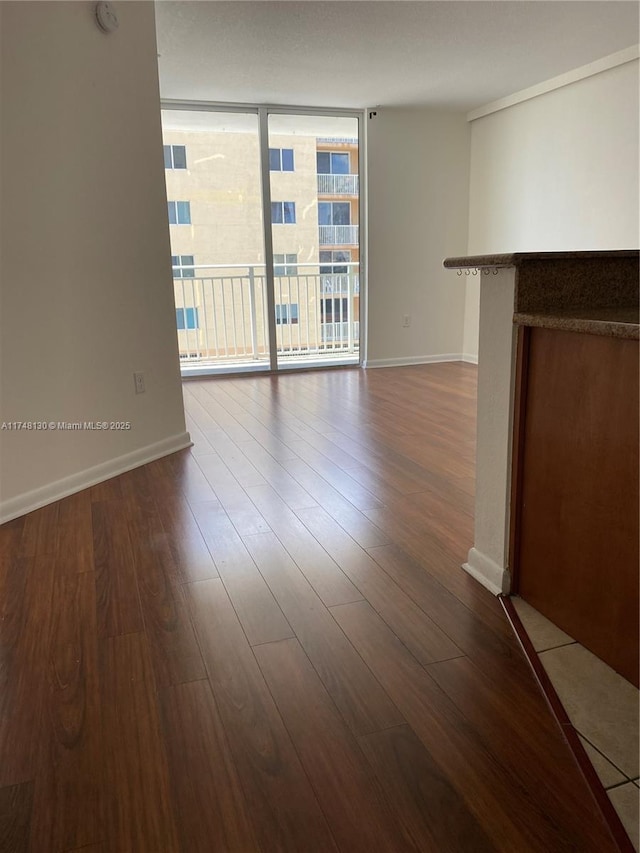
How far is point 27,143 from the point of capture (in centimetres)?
238

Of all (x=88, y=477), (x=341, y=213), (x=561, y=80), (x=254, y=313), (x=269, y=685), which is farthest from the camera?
(x=254, y=313)

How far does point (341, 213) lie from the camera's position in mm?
5695

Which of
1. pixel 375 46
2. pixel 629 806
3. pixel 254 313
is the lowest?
pixel 629 806

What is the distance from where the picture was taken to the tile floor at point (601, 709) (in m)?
1.11

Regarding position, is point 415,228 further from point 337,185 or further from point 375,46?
point 375,46

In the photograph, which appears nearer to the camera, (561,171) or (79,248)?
(79,248)

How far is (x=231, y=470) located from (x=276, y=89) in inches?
131

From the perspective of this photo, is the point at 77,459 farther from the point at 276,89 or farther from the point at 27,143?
the point at 276,89

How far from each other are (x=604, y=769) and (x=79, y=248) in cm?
271

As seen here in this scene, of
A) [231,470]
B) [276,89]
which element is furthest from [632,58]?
[231,470]

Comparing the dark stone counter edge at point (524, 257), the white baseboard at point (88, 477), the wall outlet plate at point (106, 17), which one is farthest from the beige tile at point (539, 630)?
the wall outlet plate at point (106, 17)

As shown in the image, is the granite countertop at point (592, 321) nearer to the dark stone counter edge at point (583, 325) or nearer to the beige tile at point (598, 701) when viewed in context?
the dark stone counter edge at point (583, 325)

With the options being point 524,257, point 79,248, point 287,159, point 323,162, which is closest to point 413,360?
point 323,162

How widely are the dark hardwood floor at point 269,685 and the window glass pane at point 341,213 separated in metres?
3.76
